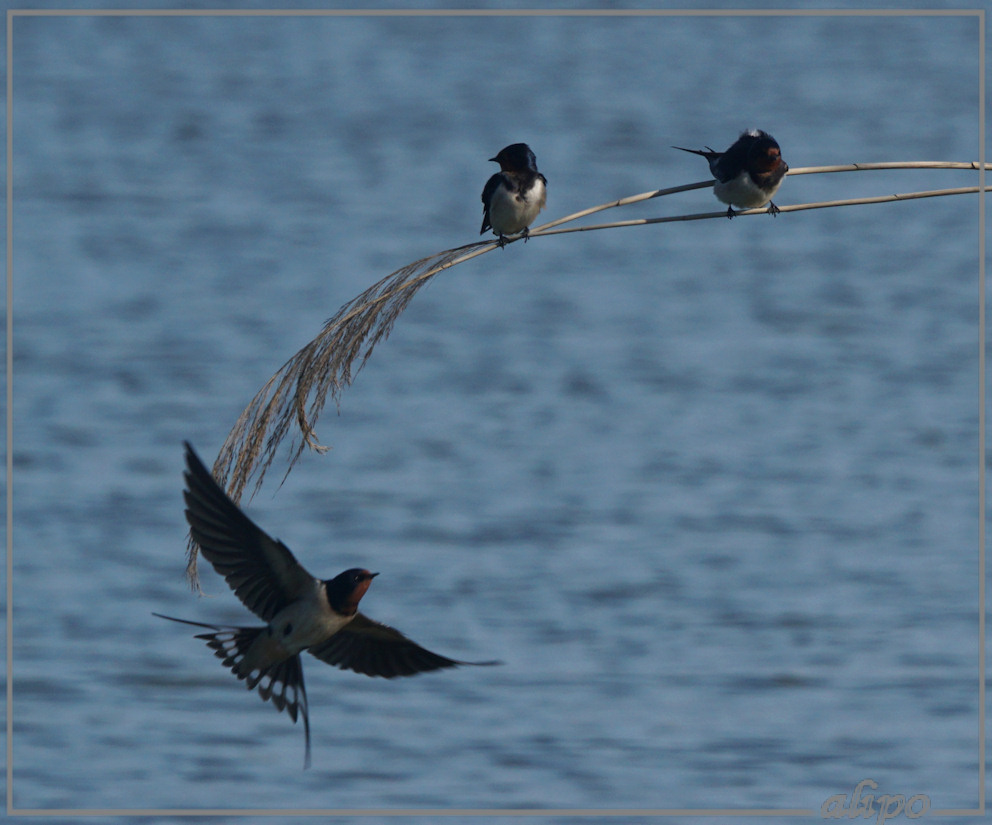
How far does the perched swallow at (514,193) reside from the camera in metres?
4.39

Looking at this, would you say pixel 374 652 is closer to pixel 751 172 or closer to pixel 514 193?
pixel 514 193

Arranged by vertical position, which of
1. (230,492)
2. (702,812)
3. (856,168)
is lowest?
(702,812)

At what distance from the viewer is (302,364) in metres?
2.74

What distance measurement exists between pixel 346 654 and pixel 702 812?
360 cm

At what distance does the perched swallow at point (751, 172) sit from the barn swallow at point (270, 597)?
1.91 meters

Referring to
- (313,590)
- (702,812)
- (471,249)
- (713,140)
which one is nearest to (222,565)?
(313,590)

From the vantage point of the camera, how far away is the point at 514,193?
4.38 m

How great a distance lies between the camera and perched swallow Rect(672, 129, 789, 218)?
4422 mm

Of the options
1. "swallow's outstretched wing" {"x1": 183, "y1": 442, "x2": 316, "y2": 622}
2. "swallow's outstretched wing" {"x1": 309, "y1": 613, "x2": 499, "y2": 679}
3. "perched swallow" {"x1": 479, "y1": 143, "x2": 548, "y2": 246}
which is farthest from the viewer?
"perched swallow" {"x1": 479, "y1": 143, "x2": 548, "y2": 246}

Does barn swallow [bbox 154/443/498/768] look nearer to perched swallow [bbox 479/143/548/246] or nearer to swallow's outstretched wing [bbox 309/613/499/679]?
swallow's outstretched wing [bbox 309/613/499/679]

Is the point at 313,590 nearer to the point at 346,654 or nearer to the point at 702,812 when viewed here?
the point at 346,654

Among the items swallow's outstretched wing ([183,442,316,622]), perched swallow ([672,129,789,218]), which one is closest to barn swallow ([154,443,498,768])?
swallow's outstretched wing ([183,442,316,622])

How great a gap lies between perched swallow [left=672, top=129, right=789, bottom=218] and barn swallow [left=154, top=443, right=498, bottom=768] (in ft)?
6.28

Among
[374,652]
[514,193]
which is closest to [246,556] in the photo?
[374,652]
